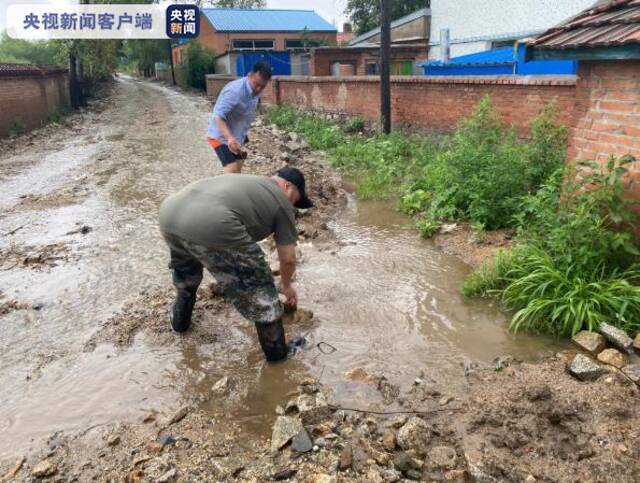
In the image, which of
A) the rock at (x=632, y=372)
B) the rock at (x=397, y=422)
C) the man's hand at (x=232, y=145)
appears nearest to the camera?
the rock at (x=397, y=422)

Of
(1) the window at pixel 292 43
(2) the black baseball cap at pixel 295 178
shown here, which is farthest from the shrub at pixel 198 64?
(2) the black baseball cap at pixel 295 178

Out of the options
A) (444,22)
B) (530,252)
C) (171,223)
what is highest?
(444,22)

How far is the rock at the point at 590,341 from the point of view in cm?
366

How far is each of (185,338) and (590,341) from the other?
292cm

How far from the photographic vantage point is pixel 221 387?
339 cm

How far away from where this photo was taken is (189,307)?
398 centimetres

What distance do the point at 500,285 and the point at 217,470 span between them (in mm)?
3022

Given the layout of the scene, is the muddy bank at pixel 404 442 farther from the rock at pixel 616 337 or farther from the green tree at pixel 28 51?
the green tree at pixel 28 51

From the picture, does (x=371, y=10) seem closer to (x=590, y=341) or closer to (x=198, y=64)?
(x=198, y=64)

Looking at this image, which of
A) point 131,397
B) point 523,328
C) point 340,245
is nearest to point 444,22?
Result: point 340,245

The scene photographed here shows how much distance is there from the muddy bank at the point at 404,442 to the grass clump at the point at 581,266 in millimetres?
801

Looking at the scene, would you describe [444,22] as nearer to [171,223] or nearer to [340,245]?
[340,245]

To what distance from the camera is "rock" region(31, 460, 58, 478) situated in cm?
267

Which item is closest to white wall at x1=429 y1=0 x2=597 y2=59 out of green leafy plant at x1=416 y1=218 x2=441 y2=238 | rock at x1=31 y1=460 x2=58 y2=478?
green leafy plant at x1=416 y1=218 x2=441 y2=238
